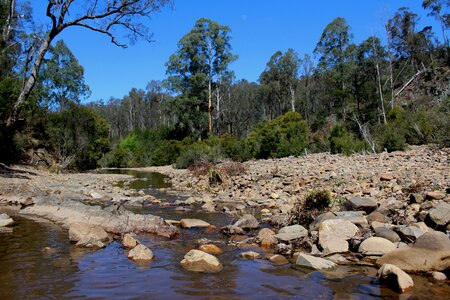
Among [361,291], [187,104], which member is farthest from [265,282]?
[187,104]

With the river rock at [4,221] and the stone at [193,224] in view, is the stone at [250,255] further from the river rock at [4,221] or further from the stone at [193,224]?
the river rock at [4,221]

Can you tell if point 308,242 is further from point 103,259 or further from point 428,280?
point 103,259

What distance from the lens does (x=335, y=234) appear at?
5.62 m

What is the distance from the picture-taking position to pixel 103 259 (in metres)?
5.11

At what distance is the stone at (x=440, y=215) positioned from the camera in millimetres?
5527

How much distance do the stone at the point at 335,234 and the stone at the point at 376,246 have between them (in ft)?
0.87

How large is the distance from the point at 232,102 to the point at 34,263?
5439 centimetres

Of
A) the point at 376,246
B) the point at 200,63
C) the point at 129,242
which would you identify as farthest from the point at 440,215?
the point at 200,63

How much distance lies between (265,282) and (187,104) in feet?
118

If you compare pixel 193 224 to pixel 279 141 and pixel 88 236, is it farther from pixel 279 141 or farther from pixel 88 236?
pixel 279 141

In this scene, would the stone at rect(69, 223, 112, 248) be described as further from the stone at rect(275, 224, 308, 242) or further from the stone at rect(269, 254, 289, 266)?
the stone at rect(275, 224, 308, 242)

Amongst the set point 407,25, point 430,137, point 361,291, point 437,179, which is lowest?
point 361,291

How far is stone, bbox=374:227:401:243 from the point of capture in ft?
17.4

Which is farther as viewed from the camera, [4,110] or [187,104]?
[187,104]
